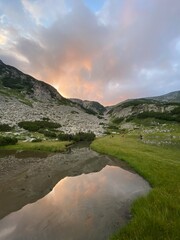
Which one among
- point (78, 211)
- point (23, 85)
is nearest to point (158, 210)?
point (78, 211)

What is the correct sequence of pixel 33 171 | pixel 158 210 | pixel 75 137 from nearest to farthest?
1. pixel 158 210
2. pixel 33 171
3. pixel 75 137

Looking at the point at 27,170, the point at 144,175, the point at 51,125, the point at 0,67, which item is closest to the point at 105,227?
the point at 144,175

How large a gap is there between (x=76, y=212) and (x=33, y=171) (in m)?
10.1

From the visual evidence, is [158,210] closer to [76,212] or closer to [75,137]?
[76,212]

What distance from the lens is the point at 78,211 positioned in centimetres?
1285

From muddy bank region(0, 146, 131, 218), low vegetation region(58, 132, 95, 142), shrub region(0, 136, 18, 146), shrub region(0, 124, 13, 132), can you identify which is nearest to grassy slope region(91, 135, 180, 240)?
muddy bank region(0, 146, 131, 218)

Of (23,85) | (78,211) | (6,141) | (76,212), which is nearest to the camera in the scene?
(76,212)

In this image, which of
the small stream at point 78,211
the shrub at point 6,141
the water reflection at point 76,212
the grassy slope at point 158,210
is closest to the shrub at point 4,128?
the shrub at point 6,141

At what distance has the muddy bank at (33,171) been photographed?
15.1 metres

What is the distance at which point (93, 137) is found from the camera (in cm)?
4947

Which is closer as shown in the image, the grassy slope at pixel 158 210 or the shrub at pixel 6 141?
the grassy slope at pixel 158 210

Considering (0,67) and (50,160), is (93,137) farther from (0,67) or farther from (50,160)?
(0,67)

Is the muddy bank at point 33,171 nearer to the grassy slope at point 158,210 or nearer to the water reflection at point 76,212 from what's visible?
the water reflection at point 76,212

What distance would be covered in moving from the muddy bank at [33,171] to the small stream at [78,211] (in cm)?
95
